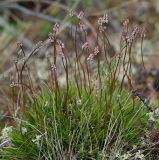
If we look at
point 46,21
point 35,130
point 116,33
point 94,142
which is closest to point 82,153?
point 94,142

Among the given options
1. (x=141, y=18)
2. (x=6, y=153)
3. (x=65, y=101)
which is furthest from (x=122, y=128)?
(x=141, y=18)

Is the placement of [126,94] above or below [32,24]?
below

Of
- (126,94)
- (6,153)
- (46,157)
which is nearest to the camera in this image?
(46,157)

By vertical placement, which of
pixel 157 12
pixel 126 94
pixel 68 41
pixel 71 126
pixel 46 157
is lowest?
pixel 46 157

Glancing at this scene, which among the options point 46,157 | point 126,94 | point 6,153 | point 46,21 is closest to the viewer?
point 46,157

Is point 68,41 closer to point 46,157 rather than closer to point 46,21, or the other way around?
point 46,21

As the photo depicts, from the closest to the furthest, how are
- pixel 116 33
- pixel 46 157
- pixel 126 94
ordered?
pixel 46 157 → pixel 126 94 → pixel 116 33

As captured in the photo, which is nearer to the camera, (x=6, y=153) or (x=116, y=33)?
(x=6, y=153)

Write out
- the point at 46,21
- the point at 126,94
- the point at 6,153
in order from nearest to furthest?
the point at 6,153 < the point at 126,94 < the point at 46,21

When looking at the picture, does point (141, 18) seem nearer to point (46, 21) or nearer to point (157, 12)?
point (157, 12)
